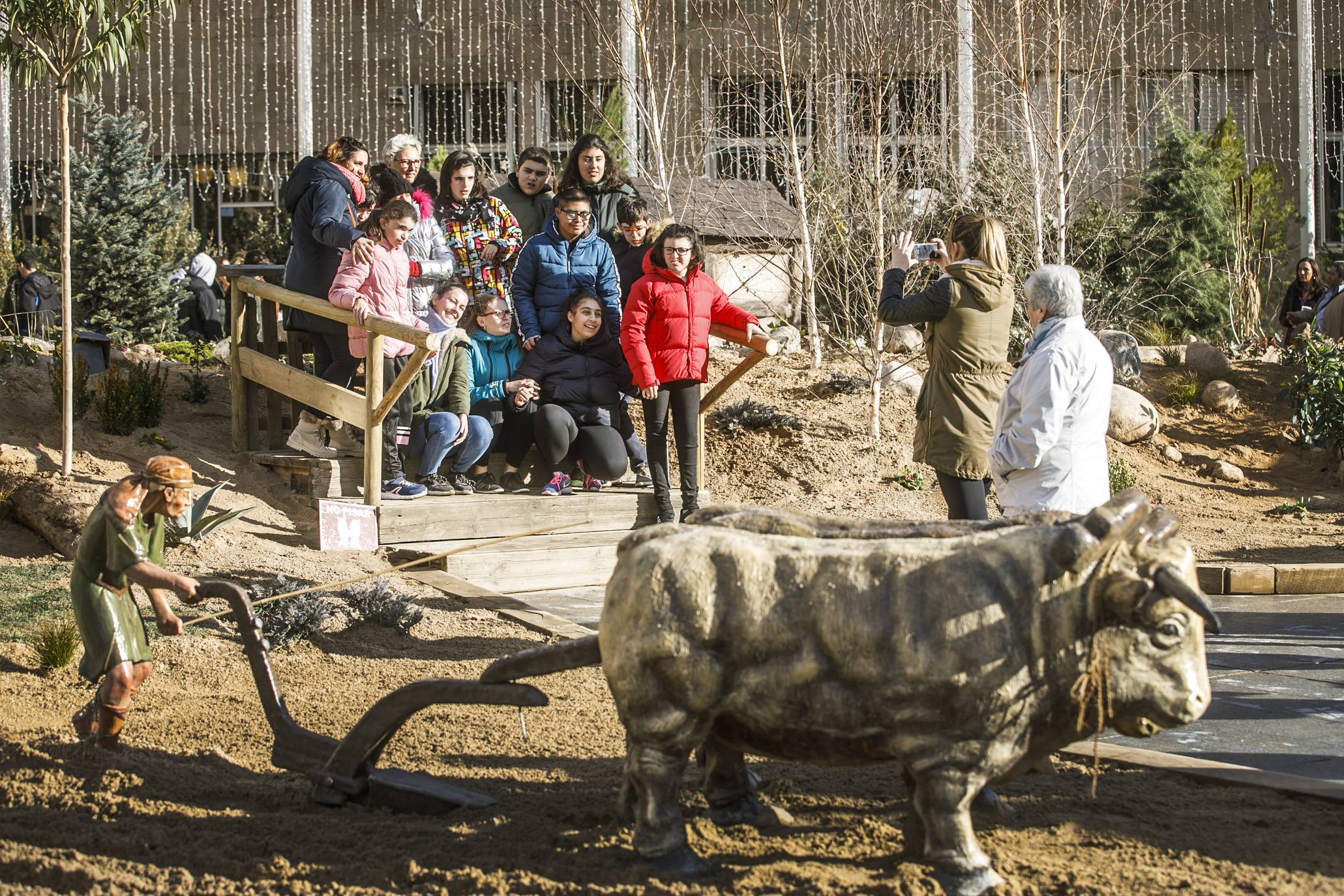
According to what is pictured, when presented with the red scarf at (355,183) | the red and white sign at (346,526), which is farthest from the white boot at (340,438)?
the red scarf at (355,183)

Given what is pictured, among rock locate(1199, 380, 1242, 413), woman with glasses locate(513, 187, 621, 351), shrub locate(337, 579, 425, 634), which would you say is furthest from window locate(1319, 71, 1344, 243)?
shrub locate(337, 579, 425, 634)

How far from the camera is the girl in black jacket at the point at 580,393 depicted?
9.36 metres

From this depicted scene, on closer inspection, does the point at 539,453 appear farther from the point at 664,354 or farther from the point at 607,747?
the point at 607,747

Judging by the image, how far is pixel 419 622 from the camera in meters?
7.35

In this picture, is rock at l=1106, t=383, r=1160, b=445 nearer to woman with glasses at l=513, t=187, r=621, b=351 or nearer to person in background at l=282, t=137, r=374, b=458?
woman with glasses at l=513, t=187, r=621, b=351

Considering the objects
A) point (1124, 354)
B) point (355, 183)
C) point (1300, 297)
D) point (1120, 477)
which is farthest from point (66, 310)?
point (1300, 297)

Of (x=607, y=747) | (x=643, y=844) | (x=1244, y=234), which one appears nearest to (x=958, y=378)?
(x=607, y=747)

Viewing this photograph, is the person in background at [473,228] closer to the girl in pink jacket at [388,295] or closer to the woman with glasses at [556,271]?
the woman with glasses at [556,271]

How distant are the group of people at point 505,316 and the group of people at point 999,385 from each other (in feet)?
8.08

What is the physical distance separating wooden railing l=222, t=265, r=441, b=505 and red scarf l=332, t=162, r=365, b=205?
0.85 meters

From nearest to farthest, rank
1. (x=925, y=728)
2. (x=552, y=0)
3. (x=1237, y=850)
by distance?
1. (x=925, y=728)
2. (x=1237, y=850)
3. (x=552, y=0)

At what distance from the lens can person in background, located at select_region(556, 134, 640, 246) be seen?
9812 millimetres

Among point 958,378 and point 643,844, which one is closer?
point 643,844

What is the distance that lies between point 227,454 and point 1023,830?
7.75 m
